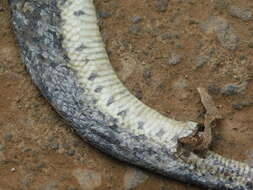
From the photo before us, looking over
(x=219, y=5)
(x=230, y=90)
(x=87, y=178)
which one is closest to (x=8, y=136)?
(x=87, y=178)

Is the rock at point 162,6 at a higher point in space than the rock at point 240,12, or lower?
higher

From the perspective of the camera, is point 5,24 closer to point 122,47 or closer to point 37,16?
point 37,16

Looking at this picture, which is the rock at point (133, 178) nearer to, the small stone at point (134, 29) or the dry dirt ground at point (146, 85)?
the dry dirt ground at point (146, 85)

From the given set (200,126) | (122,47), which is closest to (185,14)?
(122,47)

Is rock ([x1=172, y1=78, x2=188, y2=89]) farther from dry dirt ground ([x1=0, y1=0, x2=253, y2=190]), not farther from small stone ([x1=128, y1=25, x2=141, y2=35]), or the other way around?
small stone ([x1=128, y1=25, x2=141, y2=35])

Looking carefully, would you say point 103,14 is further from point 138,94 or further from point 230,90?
point 230,90

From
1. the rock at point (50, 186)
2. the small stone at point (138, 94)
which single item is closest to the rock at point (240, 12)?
the small stone at point (138, 94)
